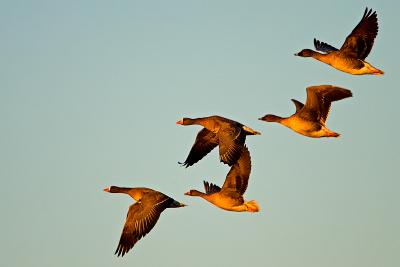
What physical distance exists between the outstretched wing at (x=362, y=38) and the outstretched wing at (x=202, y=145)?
5381 millimetres

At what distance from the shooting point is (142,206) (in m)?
30.7

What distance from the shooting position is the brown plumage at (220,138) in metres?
31.0

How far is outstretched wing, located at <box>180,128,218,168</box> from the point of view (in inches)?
1399

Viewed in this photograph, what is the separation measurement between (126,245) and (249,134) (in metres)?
5.19

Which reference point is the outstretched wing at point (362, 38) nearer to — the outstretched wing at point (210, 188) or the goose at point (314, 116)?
the goose at point (314, 116)

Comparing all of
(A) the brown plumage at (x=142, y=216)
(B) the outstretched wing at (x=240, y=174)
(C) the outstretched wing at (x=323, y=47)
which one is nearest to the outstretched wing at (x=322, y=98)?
(B) the outstretched wing at (x=240, y=174)

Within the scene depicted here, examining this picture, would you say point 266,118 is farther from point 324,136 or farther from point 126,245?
point 126,245

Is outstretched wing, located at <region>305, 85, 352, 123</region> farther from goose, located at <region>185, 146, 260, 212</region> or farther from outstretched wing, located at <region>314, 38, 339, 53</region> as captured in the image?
outstretched wing, located at <region>314, 38, 339, 53</region>

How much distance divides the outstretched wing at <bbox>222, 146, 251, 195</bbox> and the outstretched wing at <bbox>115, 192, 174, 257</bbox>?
3.72m

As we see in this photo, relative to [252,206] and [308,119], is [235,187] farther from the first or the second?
[308,119]

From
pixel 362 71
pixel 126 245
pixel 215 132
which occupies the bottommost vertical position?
pixel 126 245

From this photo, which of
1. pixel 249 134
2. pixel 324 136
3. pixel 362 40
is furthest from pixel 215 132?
pixel 362 40

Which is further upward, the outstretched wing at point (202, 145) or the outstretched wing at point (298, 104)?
the outstretched wing at point (298, 104)

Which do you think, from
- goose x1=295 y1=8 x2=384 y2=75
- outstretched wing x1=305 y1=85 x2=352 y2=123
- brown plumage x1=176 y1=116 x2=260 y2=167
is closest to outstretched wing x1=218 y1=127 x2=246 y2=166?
brown plumage x1=176 y1=116 x2=260 y2=167
